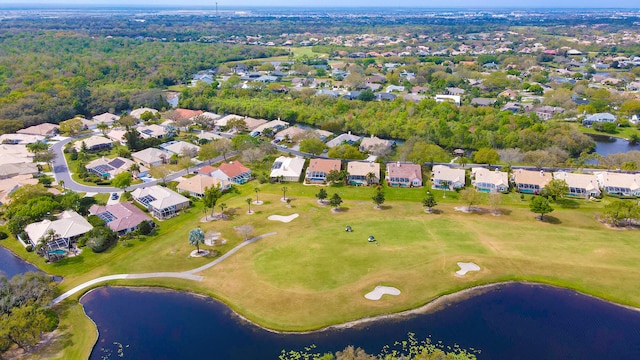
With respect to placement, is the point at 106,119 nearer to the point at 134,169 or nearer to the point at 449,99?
the point at 134,169

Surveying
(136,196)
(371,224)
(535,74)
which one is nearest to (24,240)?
(136,196)

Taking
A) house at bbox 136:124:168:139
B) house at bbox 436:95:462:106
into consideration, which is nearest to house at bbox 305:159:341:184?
house at bbox 136:124:168:139

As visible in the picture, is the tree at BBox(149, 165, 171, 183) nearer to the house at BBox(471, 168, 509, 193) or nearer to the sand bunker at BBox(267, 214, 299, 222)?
the sand bunker at BBox(267, 214, 299, 222)

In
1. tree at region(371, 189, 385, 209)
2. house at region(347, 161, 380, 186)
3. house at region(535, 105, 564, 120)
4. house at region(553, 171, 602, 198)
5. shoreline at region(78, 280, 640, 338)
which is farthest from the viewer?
house at region(535, 105, 564, 120)

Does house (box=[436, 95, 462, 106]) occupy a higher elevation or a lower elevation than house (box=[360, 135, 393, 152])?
higher

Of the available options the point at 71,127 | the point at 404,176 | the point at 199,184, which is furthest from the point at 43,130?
the point at 404,176

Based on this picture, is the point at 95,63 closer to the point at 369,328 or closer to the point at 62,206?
the point at 62,206

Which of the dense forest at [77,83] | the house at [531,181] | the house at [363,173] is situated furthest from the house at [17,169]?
the house at [531,181]
